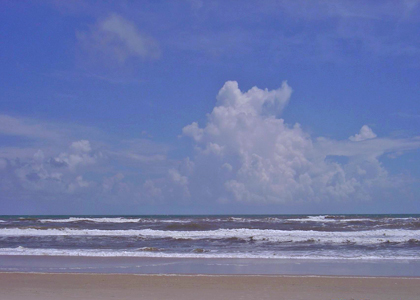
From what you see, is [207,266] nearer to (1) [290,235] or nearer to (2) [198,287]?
(2) [198,287]

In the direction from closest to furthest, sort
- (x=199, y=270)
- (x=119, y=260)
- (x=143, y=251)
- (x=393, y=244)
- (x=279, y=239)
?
1. (x=199, y=270)
2. (x=119, y=260)
3. (x=143, y=251)
4. (x=393, y=244)
5. (x=279, y=239)

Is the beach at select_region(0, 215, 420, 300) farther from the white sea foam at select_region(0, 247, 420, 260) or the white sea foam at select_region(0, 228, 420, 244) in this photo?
the white sea foam at select_region(0, 228, 420, 244)

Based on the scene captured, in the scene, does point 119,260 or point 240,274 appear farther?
point 119,260

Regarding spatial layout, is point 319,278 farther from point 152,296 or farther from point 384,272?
point 152,296

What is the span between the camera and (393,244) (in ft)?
69.3

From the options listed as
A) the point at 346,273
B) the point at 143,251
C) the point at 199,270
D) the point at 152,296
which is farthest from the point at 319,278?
the point at 143,251

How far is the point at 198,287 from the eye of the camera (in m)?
9.92

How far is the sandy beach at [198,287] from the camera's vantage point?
8.92m

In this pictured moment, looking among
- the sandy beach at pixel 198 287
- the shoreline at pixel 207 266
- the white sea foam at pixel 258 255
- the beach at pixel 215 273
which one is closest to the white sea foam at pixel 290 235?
the beach at pixel 215 273

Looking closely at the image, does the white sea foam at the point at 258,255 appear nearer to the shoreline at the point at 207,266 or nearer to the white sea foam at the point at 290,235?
the shoreline at the point at 207,266

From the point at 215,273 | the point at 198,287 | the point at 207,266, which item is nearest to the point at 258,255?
the point at 207,266

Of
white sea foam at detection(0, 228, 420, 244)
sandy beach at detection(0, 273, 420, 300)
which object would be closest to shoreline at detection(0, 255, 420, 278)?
sandy beach at detection(0, 273, 420, 300)

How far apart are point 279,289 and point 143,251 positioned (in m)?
9.95

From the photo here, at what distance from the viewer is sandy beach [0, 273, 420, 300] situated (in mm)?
8922
